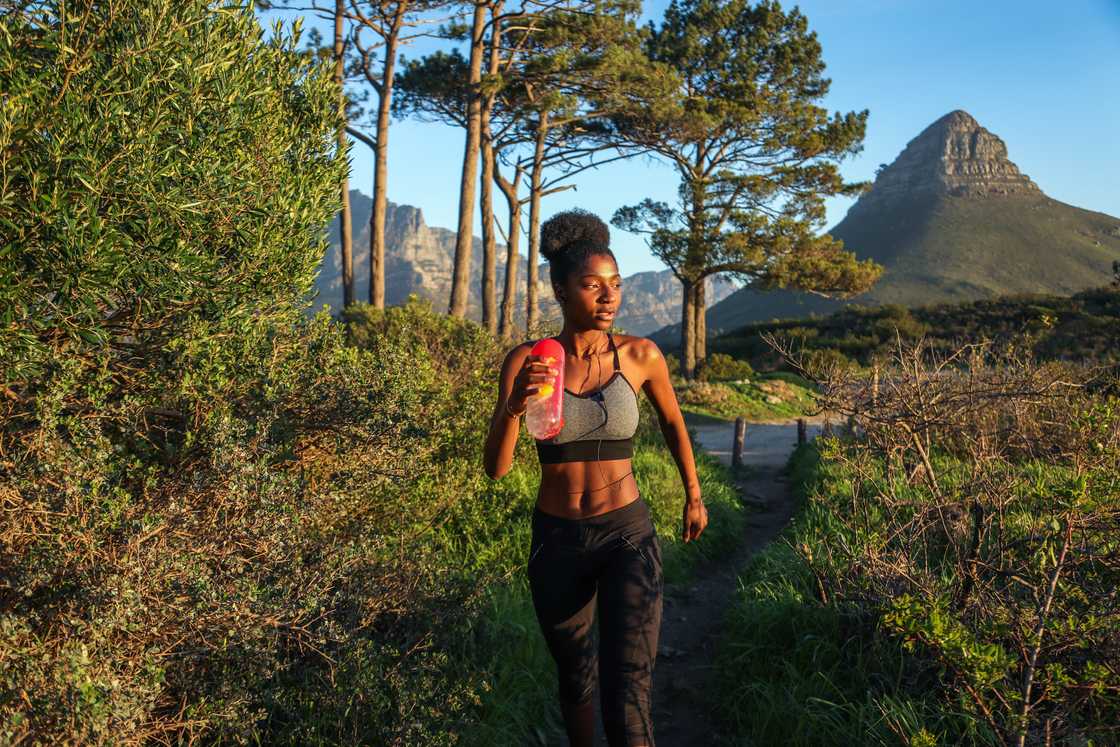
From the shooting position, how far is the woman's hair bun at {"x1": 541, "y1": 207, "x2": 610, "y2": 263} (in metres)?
3.03

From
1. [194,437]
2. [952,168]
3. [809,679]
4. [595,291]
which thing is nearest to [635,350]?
[595,291]

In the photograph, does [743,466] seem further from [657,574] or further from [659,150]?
[659,150]

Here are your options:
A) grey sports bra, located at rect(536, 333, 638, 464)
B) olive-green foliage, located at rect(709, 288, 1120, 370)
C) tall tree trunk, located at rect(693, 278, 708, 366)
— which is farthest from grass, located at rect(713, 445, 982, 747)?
olive-green foliage, located at rect(709, 288, 1120, 370)

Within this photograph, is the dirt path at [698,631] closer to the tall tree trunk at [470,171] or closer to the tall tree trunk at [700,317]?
the tall tree trunk at [470,171]

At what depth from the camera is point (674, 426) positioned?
10.3ft

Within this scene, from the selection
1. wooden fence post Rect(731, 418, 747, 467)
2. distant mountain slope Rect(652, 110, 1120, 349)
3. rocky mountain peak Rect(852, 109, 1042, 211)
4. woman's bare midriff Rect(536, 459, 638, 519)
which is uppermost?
rocky mountain peak Rect(852, 109, 1042, 211)

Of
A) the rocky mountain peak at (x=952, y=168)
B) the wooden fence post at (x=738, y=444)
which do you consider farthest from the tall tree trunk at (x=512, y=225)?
the rocky mountain peak at (x=952, y=168)

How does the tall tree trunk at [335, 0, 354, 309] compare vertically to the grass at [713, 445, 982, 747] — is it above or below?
above

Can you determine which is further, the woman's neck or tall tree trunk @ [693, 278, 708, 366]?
tall tree trunk @ [693, 278, 708, 366]

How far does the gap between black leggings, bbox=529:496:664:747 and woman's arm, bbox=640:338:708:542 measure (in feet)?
0.79

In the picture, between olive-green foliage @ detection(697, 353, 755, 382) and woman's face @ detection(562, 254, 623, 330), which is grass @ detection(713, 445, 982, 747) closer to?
woman's face @ detection(562, 254, 623, 330)

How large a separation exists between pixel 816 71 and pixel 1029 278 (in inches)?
2585

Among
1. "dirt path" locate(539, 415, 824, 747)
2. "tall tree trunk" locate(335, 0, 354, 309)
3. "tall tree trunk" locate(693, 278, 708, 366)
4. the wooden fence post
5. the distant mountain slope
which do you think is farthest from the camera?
the distant mountain slope

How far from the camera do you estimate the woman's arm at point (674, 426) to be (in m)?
3.07
